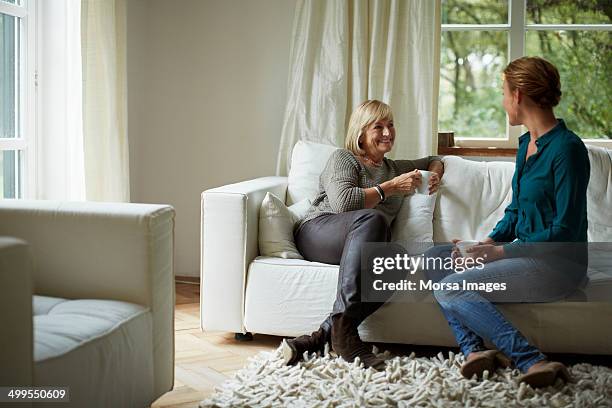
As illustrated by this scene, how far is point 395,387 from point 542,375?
47cm

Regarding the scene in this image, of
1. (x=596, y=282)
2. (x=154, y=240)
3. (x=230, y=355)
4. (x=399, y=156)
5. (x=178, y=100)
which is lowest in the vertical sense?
(x=230, y=355)

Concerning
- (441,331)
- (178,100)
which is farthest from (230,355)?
(178,100)

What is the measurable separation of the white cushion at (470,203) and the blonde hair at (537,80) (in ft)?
2.51

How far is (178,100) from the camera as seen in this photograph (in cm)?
423

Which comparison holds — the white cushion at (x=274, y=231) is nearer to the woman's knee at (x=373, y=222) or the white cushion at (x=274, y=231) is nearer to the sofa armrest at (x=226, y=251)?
the sofa armrest at (x=226, y=251)

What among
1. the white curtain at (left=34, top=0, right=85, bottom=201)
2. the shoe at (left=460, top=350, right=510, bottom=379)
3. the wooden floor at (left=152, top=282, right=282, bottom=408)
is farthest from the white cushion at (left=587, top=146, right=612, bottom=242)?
the white curtain at (left=34, top=0, right=85, bottom=201)

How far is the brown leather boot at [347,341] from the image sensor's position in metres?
2.74

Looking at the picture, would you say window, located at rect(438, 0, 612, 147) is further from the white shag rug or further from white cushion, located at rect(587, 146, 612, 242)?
the white shag rug

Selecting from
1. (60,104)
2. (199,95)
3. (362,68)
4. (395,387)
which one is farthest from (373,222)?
(199,95)

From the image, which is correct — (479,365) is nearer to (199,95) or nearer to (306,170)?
(306,170)

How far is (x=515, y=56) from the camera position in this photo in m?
3.96

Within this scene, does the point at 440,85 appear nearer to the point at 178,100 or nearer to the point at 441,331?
the point at 178,100

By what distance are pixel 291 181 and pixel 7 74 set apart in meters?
1.32

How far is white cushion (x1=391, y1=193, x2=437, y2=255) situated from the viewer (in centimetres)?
323
